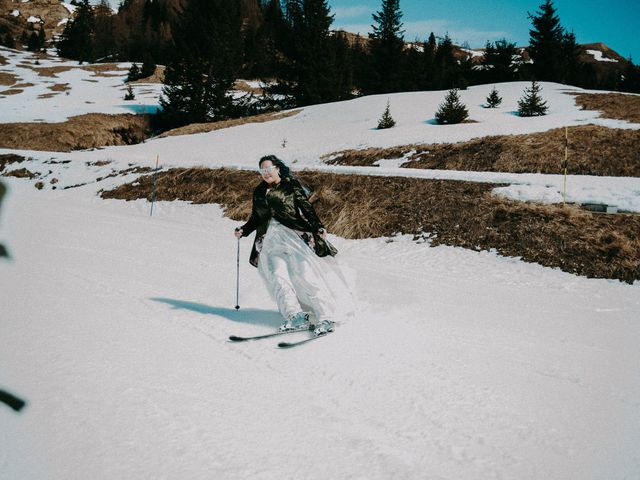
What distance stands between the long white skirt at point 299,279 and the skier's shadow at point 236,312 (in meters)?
0.55

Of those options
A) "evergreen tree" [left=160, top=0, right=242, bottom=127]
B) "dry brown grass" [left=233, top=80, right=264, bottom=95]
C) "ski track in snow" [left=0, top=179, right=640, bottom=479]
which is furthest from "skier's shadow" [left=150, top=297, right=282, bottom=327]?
"dry brown grass" [left=233, top=80, right=264, bottom=95]

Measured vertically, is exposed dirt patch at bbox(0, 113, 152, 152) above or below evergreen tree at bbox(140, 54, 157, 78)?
below

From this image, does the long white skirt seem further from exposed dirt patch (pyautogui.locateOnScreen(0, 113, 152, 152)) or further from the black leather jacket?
exposed dirt patch (pyautogui.locateOnScreen(0, 113, 152, 152))

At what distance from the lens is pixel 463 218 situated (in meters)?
9.91

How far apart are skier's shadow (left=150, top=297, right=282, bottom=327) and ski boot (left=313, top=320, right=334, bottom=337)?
0.69 m

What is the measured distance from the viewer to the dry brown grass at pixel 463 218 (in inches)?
308

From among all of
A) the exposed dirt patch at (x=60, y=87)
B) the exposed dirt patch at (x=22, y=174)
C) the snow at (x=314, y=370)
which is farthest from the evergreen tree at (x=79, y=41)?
the snow at (x=314, y=370)

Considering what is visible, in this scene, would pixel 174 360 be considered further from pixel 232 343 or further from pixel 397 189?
pixel 397 189

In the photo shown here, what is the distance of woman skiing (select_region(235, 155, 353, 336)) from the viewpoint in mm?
4891

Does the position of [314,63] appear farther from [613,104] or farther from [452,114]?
[613,104]

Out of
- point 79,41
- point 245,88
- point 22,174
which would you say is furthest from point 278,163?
point 79,41

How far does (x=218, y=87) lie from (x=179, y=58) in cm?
404

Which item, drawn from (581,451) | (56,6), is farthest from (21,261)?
(56,6)

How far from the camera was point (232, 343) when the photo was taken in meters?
4.46
